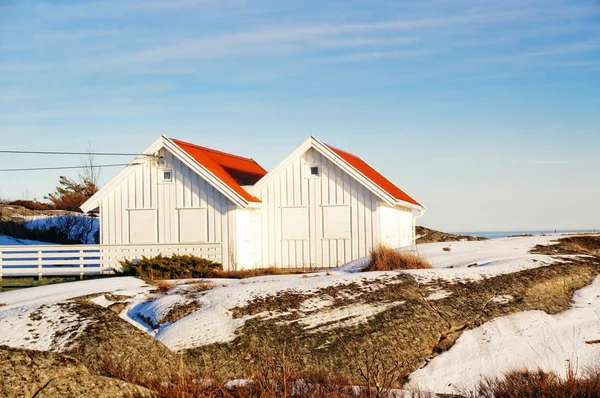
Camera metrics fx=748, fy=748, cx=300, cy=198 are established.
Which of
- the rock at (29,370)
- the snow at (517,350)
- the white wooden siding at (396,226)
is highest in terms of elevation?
the white wooden siding at (396,226)

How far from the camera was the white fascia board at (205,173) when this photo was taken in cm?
2536

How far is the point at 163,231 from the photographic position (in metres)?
26.5

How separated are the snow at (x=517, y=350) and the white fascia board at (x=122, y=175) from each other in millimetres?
16496

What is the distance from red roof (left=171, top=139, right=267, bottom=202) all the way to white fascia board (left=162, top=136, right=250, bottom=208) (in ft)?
0.76

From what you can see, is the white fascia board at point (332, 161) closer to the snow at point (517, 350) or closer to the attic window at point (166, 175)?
the attic window at point (166, 175)

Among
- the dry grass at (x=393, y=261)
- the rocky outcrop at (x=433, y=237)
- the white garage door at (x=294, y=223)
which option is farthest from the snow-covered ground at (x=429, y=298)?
the rocky outcrop at (x=433, y=237)

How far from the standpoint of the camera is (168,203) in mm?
26516

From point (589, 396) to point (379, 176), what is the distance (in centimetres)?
2643

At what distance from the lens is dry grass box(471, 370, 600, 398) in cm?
804

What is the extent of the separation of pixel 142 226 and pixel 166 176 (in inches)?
78.3

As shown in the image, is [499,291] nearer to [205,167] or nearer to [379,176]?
[205,167]

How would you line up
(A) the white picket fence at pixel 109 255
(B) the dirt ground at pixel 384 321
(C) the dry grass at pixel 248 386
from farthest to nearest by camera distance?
(A) the white picket fence at pixel 109 255
(B) the dirt ground at pixel 384 321
(C) the dry grass at pixel 248 386

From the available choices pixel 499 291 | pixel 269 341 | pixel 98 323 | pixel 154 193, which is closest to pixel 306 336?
pixel 269 341

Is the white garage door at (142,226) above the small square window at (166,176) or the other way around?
the other way around
